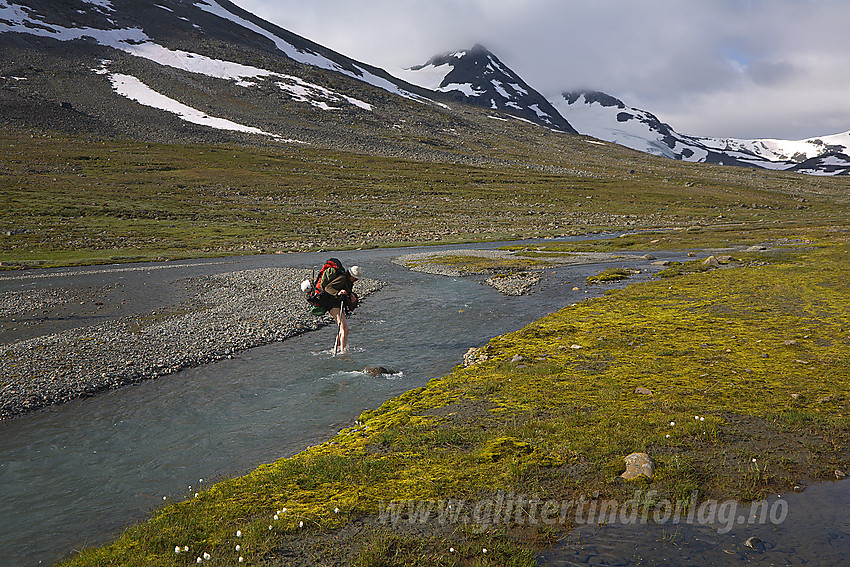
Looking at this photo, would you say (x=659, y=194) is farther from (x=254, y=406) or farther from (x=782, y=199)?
(x=254, y=406)

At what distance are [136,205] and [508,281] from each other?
264 feet

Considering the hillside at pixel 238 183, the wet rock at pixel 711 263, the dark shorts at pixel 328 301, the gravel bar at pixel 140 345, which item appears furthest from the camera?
the hillside at pixel 238 183

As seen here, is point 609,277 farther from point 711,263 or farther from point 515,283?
point 711,263

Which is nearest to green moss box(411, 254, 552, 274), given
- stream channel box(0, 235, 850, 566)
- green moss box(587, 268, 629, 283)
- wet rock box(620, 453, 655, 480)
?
green moss box(587, 268, 629, 283)

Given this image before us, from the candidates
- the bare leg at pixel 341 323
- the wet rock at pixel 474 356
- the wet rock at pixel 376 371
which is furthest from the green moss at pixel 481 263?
the wet rock at pixel 376 371

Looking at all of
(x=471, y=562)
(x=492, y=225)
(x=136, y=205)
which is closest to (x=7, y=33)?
(x=136, y=205)

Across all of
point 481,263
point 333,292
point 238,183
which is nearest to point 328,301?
point 333,292

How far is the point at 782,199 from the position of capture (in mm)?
144125

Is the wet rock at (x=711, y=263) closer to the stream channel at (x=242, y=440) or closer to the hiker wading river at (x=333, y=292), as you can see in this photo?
the stream channel at (x=242, y=440)

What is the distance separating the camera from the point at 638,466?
977 centimetres

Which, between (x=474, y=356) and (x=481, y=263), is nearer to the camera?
(x=474, y=356)

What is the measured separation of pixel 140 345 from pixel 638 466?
2190 cm

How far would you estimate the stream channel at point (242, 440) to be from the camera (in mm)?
8125

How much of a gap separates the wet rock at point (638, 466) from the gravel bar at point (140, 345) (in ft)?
56.8
